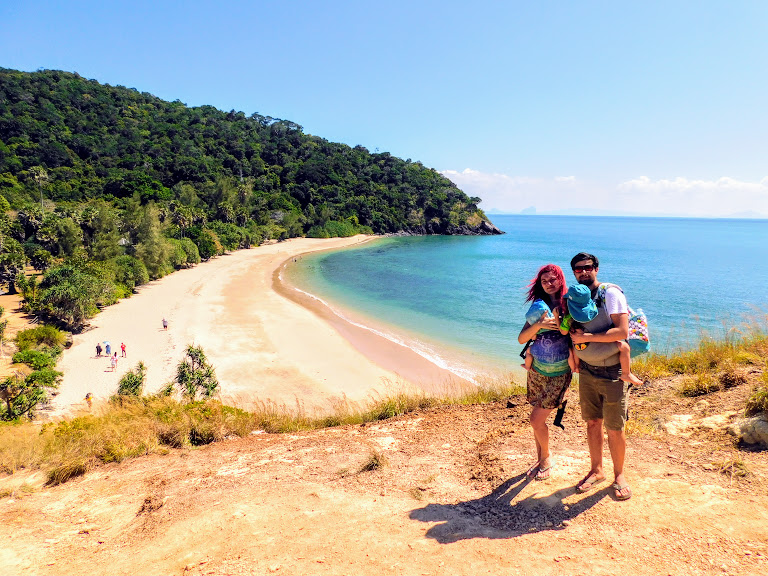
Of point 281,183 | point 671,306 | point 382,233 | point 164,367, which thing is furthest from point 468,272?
point 281,183

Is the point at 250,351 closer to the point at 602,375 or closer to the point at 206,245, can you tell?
the point at 602,375

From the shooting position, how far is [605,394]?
3.37m

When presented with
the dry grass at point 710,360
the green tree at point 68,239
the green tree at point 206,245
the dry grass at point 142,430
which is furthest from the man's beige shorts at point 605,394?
the green tree at point 206,245

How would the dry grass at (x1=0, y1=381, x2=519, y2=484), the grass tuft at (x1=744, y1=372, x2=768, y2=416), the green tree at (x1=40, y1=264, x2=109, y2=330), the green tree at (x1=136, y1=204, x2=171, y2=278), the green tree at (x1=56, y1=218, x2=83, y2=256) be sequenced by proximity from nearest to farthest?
the grass tuft at (x1=744, y1=372, x2=768, y2=416) < the dry grass at (x1=0, y1=381, x2=519, y2=484) < the green tree at (x1=40, y1=264, x2=109, y2=330) < the green tree at (x1=56, y1=218, x2=83, y2=256) < the green tree at (x1=136, y1=204, x2=171, y2=278)

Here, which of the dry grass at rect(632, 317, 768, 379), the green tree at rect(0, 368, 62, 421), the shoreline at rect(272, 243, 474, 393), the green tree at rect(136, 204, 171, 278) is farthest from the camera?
Answer: the green tree at rect(136, 204, 171, 278)

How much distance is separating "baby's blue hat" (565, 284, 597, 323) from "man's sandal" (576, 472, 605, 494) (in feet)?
5.19

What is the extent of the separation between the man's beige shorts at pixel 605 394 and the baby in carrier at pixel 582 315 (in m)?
0.09

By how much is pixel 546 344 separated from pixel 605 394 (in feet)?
1.98

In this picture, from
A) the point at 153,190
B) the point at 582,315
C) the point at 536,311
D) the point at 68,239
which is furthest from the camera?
the point at 153,190

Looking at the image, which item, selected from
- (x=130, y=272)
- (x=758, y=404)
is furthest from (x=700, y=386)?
(x=130, y=272)

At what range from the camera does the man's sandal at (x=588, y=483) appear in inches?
Answer: 140

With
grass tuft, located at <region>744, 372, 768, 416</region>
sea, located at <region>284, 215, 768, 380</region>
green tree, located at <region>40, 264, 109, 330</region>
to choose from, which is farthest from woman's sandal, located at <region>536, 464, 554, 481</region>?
green tree, located at <region>40, 264, 109, 330</region>

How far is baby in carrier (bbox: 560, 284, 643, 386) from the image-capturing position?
3078 millimetres

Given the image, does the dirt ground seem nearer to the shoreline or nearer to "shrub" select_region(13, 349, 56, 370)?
the shoreline
